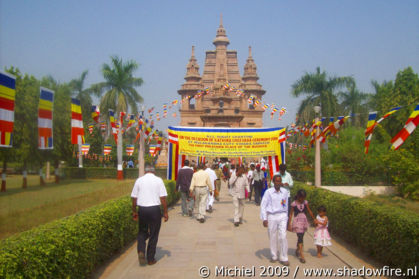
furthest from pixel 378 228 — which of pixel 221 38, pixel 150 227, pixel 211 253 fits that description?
pixel 221 38

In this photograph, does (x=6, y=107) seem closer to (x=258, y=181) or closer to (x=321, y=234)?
(x=321, y=234)

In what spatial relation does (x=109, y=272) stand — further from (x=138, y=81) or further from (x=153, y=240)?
(x=138, y=81)

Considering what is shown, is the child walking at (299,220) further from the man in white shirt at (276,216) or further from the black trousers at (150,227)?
the black trousers at (150,227)

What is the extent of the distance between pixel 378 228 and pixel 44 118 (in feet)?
29.1

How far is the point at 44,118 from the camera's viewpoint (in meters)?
11.0

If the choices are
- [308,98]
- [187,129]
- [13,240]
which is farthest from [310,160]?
[13,240]

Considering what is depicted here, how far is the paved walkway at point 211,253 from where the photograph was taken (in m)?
7.16

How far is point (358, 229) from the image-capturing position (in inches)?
340

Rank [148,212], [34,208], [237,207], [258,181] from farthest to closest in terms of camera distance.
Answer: [258,181]
[237,207]
[34,208]
[148,212]

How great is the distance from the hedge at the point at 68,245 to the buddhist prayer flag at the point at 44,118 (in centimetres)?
350

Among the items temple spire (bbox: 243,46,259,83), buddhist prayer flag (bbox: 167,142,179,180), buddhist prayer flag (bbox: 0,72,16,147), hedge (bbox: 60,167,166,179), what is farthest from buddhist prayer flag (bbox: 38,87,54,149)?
temple spire (bbox: 243,46,259,83)

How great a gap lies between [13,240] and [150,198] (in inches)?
116

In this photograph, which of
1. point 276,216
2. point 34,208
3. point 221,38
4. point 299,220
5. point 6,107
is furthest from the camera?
point 221,38

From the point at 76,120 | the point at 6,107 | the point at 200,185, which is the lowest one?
the point at 200,185
